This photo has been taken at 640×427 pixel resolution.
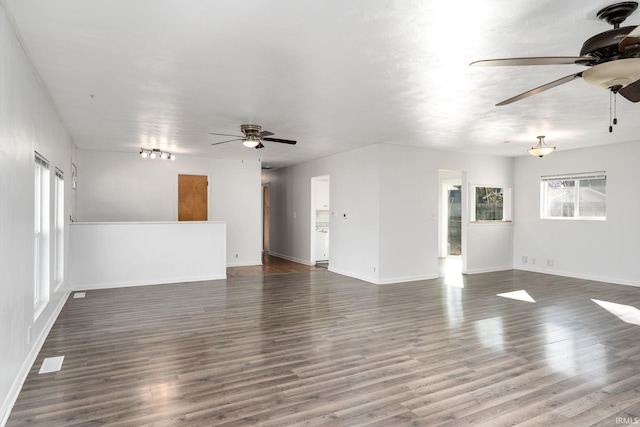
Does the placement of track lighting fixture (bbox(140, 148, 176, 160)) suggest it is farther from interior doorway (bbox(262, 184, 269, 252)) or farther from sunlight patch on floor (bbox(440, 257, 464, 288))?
sunlight patch on floor (bbox(440, 257, 464, 288))

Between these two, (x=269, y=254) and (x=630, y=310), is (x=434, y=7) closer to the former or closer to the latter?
(x=630, y=310)

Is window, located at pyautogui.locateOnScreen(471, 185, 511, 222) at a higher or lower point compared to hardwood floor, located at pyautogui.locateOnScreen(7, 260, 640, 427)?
higher

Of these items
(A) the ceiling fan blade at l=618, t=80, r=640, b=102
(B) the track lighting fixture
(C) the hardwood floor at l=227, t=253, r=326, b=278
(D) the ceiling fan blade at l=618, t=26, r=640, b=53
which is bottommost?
(C) the hardwood floor at l=227, t=253, r=326, b=278

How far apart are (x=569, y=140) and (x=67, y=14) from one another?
281 inches

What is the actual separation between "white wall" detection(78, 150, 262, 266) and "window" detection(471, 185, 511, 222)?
490 cm

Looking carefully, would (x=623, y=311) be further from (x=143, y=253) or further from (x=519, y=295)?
(x=143, y=253)

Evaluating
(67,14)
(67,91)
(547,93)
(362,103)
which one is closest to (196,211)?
(67,91)

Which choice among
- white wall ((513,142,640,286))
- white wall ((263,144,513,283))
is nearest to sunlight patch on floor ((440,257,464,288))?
white wall ((263,144,513,283))

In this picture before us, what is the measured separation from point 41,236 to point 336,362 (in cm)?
336

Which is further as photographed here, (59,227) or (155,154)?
(155,154)

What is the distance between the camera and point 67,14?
7.53 ft

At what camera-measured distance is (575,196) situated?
298 inches

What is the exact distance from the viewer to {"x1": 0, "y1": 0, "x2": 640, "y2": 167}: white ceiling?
2271 mm

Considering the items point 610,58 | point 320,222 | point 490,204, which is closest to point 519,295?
point 490,204
